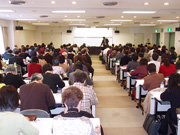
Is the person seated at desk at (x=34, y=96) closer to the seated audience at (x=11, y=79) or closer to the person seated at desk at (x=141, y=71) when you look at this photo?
the seated audience at (x=11, y=79)

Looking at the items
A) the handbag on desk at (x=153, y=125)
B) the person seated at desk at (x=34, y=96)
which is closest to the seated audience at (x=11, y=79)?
the person seated at desk at (x=34, y=96)

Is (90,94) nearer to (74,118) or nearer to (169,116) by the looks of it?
(74,118)

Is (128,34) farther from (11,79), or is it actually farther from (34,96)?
(34,96)

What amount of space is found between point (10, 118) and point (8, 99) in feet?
0.72

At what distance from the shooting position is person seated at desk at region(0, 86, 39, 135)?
202 centimetres

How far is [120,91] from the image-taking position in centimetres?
747

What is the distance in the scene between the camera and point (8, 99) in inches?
85.1

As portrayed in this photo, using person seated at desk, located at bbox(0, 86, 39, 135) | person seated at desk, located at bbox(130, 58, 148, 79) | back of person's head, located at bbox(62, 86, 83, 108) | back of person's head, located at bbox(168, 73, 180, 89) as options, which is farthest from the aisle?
person seated at desk, located at bbox(0, 86, 39, 135)

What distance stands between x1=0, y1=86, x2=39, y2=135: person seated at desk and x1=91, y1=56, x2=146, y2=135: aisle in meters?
2.50

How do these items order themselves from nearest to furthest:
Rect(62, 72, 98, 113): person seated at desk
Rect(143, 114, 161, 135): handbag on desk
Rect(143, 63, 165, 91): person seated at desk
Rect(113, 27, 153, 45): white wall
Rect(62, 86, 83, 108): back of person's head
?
1. Rect(62, 86, 83, 108): back of person's head
2. Rect(62, 72, 98, 113): person seated at desk
3. Rect(143, 114, 161, 135): handbag on desk
4. Rect(143, 63, 165, 91): person seated at desk
5. Rect(113, 27, 153, 45): white wall

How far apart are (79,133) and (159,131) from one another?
2.53m

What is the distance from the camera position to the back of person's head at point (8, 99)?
2129mm

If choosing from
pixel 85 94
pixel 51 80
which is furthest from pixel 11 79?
pixel 85 94

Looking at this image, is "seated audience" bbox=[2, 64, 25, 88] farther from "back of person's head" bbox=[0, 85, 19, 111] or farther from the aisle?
"back of person's head" bbox=[0, 85, 19, 111]
